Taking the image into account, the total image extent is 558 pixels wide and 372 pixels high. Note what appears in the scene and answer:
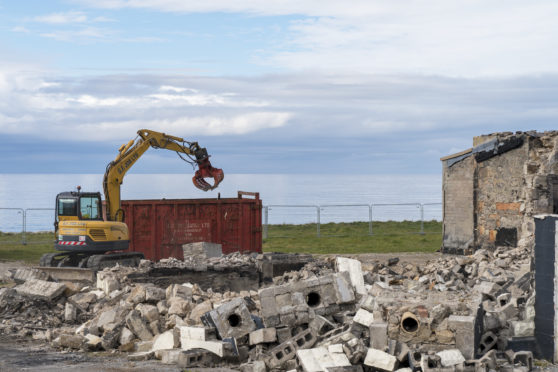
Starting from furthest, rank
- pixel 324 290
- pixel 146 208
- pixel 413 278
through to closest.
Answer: pixel 146 208
pixel 413 278
pixel 324 290

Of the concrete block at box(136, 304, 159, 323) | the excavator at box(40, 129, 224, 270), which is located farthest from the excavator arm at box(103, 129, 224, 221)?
the concrete block at box(136, 304, 159, 323)

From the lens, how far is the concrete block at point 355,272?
15062 mm

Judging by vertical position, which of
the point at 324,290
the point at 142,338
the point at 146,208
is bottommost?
the point at 142,338

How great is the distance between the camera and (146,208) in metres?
24.3

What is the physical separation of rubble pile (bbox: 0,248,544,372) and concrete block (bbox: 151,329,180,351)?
0.06 ft

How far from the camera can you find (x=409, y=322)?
11594 mm

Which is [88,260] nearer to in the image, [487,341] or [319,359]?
[319,359]

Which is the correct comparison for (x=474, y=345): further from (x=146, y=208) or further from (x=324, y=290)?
(x=146, y=208)

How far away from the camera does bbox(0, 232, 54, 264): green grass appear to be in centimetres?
2756

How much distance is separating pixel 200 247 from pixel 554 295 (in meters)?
12.5

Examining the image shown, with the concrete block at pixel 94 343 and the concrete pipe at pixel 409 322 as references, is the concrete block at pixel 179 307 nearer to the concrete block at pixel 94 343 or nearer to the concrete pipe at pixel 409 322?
the concrete block at pixel 94 343

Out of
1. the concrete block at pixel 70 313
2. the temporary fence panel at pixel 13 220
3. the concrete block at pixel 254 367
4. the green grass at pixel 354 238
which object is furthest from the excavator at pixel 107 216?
the temporary fence panel at pixel 13 220

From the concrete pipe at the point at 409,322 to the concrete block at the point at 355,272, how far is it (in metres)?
3.18

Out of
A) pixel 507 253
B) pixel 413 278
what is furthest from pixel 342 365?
pixel 507 253
